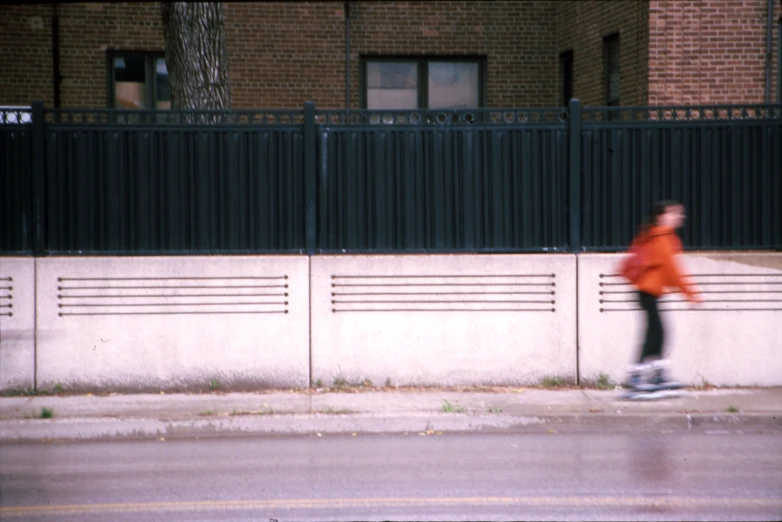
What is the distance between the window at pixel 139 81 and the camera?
1686 cm

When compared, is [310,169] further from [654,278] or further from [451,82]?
[451,82]

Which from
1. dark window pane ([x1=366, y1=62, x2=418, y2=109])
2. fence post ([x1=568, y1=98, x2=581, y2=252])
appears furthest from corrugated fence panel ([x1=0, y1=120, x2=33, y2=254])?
dark window pane ([x1=366, y1=62, x2=418, y2=109])

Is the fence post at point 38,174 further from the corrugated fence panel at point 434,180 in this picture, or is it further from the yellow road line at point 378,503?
the yellow road line at point 378,503

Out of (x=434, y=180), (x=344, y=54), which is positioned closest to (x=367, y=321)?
(x=434, y=180)

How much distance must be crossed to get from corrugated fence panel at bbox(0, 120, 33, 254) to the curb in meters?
2.24

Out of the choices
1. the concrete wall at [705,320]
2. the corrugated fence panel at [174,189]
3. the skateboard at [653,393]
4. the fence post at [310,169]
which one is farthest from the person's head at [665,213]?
the corrugated fence panel at [174,189]

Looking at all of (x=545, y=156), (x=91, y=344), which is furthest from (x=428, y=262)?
(x=91, y=344)

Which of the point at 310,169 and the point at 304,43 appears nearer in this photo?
the point at 310,169

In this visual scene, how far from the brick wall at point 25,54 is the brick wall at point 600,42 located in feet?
27.5

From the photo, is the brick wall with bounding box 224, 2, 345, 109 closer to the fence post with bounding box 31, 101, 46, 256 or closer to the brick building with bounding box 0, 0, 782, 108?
the brick building with bounding box 0, 0, 782, 108

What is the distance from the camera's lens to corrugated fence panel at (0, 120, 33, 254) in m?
10.3

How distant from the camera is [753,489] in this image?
6.52 m

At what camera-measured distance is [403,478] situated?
6930 mm

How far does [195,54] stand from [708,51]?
6840 mm
